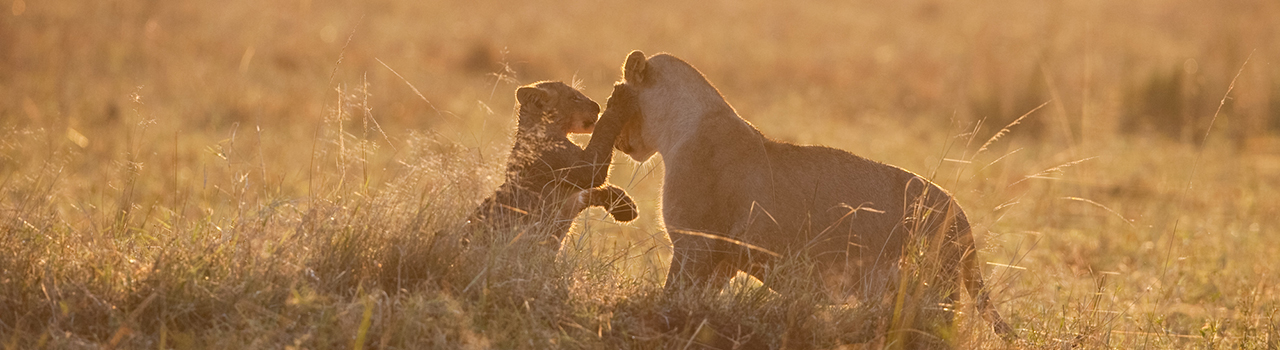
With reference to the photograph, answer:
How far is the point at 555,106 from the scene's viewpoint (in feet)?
17.7

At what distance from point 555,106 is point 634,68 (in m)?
0.44

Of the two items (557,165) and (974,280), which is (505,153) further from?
(974,280)

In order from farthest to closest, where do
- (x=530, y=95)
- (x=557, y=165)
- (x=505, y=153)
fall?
(x=530, y=95), (x=557, y=165), (x=505, y=153)

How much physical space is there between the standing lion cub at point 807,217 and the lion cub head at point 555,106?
2.03ft

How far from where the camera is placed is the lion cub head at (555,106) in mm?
5328

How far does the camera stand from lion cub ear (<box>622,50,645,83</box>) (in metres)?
5.25

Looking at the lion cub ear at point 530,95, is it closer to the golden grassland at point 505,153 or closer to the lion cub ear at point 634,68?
the golden grassland at point 505,153

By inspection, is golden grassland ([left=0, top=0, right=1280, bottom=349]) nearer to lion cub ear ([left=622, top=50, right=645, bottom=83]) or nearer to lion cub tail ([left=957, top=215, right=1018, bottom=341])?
lion cub tail ([left=957, top=215, right=1018, bottom=341])

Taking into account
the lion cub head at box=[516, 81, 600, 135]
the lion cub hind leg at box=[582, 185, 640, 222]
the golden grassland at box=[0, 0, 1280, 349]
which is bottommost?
the golden grassland at box=[0, 0, 1280, 349]

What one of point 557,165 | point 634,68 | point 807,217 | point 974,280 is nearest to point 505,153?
point 557,165

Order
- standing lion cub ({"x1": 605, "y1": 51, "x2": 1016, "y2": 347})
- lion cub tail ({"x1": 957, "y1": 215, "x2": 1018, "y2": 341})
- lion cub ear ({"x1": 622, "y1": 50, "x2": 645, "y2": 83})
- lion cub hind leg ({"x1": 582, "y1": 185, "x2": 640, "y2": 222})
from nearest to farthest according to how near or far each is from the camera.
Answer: lion cub tail ({"x1": 957, "y1": 215, "x2": 1018, "y2": 341})
standing lion cub ({"x1": 605, "y1": 51, "x2": 1016, "y2": 347})
lion cub hind leg ({"x1": 582, "y1": 185, "x2": 640, "y2": 222})
lion cub ear ({"x1": 622, "y1": 50, "x2": 645, "y2": 83})

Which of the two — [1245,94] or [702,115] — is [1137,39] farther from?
[702,115]

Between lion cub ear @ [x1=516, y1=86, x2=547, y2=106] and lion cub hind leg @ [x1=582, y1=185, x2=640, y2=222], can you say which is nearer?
lion cub hind leg @ [x1=582, y1=185, x2=640, y2=222]

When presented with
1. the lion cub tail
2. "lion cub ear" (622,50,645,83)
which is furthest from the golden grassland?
"lion cub ear" (622,50,645,83)
